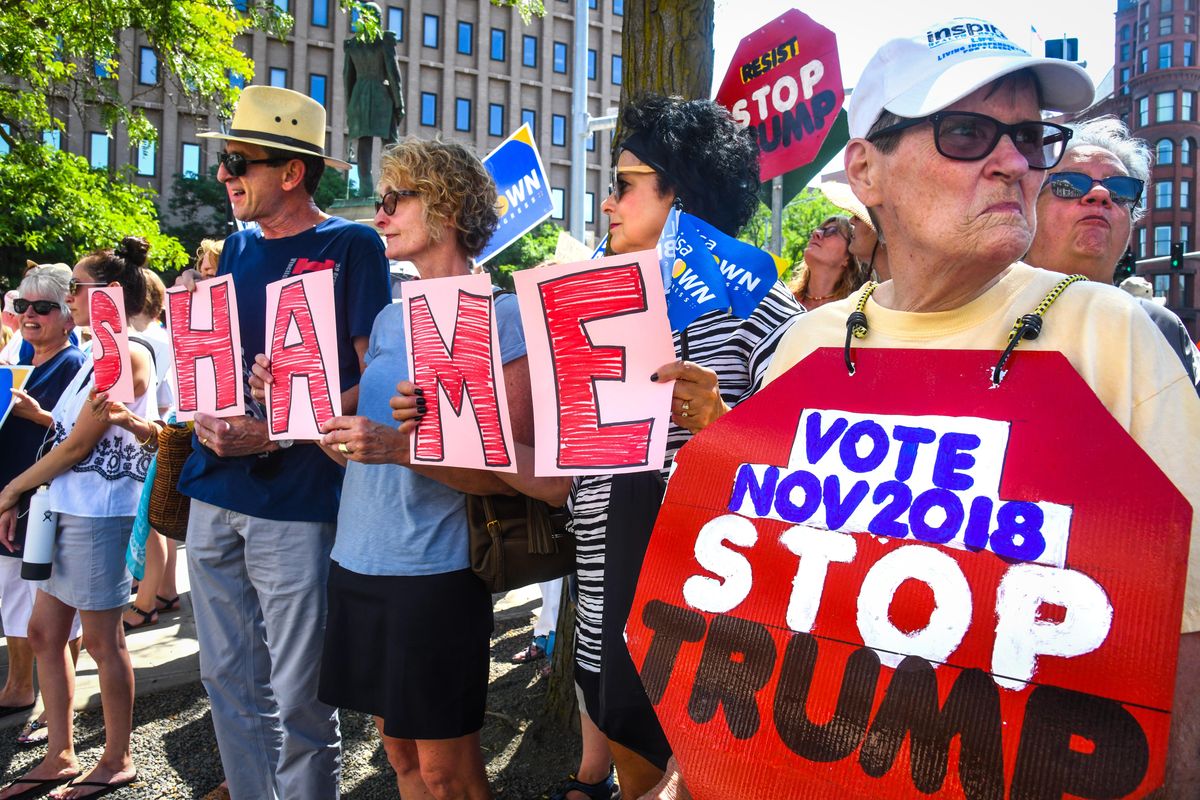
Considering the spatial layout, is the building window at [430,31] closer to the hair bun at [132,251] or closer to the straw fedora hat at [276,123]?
the hair bun at [132,251]

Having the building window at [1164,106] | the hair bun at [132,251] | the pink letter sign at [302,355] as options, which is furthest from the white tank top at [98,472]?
the building window at [1164,106]

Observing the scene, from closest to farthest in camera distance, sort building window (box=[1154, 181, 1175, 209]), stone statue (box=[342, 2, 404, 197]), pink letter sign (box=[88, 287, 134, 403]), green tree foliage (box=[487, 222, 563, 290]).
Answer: pink letter sign (box=[88, 287, 134, 403]), stone statue (box=[342, 2, 404, 197]), green tree foliage (box=[487, 222, 563, 290]), building window (box=[1154, 181, 1175, 209])

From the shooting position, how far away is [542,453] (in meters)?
1.92

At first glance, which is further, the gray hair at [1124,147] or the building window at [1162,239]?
the building window at [1162,239]

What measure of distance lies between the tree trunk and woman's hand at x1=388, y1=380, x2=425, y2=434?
5.82ft

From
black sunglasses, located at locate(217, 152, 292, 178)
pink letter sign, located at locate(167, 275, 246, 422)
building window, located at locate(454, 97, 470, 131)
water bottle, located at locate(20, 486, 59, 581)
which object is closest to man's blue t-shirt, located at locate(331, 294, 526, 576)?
pink letter sign, located at locate(167, 275, 246, 422)

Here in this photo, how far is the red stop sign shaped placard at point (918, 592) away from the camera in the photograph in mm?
970

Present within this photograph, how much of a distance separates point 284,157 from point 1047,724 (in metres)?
2.83

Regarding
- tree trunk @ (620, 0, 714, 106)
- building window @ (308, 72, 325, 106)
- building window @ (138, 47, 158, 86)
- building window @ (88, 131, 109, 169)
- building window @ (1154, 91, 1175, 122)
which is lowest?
tree trunk @ (620, 0, 714, 106)

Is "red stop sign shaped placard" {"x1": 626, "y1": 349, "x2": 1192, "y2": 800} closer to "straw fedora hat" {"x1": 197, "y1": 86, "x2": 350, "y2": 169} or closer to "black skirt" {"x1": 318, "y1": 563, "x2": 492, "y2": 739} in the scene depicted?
"black skirt" {"x1": 318, "y1": 563, "x2": 492, "y2": 739}

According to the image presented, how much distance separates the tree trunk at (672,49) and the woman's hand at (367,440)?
1.83m

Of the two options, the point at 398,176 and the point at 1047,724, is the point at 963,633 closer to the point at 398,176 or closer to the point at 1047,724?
the point at 1047,724

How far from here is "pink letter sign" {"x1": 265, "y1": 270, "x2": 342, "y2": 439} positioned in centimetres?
251

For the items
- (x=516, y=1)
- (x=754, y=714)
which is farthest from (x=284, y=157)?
(x=516, y=1)
